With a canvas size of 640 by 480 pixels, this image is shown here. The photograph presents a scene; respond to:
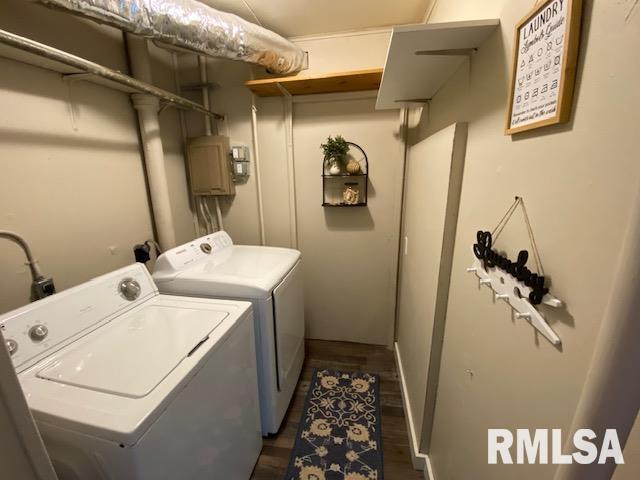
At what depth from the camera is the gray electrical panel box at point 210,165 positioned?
7.20 ft

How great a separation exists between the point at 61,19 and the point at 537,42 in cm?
207

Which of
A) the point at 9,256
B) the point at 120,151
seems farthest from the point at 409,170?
the point at 9,256

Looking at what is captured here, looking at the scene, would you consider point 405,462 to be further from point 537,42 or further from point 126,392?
point 537,42

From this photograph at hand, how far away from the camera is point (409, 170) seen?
2.06m

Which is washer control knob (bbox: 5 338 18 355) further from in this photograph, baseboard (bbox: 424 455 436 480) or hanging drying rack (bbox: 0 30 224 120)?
baseboard (bbox: 424 455 436 480)

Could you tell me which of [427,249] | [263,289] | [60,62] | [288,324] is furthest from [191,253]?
[427,249]

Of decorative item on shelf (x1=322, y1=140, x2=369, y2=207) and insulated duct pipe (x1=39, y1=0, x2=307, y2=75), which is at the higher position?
insulated duct pipe (x1=39, y1=0, x2=307, y2=75)

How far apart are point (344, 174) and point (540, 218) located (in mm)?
1640

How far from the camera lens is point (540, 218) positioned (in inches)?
23.4

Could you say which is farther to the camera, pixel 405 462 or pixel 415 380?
pixel 415 380

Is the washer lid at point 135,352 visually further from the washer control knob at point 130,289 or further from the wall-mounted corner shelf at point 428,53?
the wall-mounted corner shelf at point 428,53

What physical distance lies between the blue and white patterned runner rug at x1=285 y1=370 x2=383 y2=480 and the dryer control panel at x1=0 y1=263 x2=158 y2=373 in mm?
1259

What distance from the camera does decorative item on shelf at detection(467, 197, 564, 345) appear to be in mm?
555

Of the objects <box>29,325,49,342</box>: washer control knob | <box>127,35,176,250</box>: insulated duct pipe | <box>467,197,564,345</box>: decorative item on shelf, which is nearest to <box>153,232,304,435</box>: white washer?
<box>127,35,176,250</box>: insulated duct pipe
